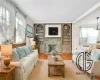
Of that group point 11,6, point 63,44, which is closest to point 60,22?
point 63,44

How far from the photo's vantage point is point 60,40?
1022 centimetres

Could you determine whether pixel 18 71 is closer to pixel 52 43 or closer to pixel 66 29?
pixel 52 43

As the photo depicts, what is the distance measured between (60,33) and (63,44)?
3.04 ft

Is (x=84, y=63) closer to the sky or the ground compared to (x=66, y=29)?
closer to the ground

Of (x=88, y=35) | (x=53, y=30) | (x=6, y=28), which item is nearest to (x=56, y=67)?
(x=6, y=28)

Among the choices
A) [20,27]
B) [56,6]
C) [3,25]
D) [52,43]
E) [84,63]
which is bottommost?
[84,63]

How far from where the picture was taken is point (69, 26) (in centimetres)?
1022

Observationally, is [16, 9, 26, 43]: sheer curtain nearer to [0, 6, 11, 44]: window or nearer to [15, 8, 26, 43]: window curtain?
[15, 8, 26, 43]: window curtain

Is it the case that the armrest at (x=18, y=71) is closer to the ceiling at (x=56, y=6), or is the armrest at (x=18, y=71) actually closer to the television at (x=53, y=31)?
the ceiling at (x=56, y=6)

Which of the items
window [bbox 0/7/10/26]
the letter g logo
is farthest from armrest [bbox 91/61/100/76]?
window [bbox 0/7/10/26]

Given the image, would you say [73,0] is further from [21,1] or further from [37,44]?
[37,44]

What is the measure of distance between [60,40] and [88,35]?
2.38 m

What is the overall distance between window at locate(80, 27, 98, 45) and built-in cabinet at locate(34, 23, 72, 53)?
102 cm

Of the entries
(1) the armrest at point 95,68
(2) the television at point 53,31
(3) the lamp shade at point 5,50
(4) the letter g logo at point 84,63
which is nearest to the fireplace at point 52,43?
(2) the television at point 53,31
